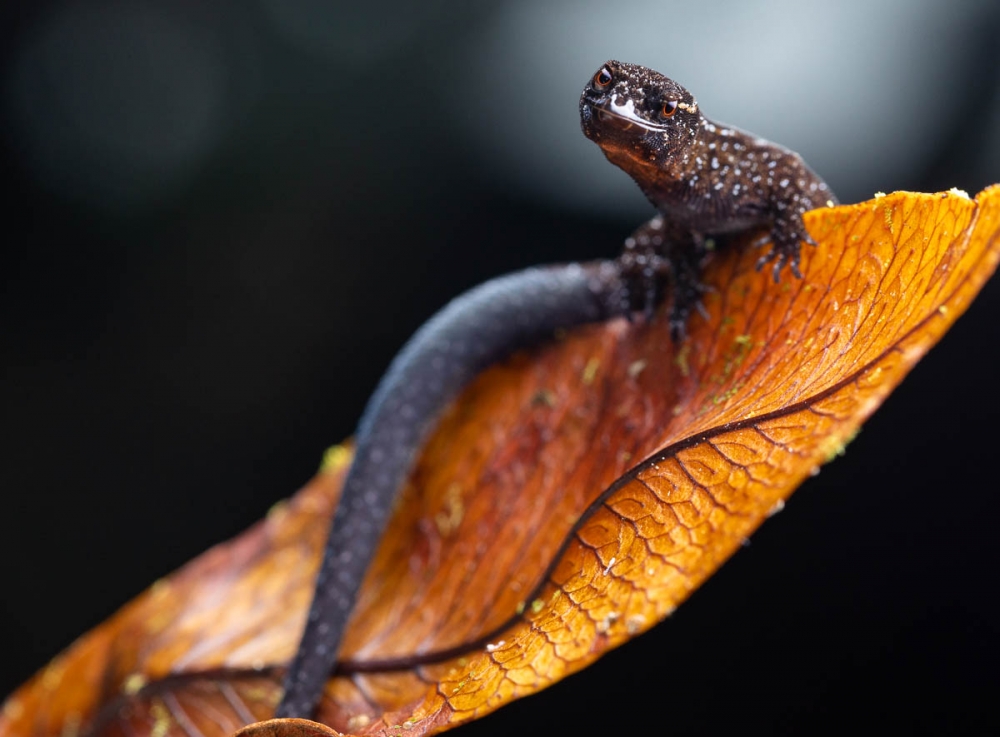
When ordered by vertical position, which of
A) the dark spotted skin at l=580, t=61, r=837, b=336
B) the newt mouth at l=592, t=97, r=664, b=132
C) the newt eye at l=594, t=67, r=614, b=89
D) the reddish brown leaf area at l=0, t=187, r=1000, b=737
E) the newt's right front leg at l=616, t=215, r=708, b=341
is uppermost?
the newt eye at l=594, t=67, r=614, b=89

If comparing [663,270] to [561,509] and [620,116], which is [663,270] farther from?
[561,509]

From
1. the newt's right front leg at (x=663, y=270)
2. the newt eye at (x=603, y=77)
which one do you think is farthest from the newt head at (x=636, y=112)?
the newt's right front leg at (x=663, y=270)

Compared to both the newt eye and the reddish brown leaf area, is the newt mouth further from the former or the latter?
the reddish brown leaf area

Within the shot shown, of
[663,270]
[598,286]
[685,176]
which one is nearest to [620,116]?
[685,176]

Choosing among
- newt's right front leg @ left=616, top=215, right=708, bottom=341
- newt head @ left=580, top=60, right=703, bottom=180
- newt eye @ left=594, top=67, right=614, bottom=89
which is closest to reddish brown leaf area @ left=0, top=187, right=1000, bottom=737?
newt's right front leg @ left=616, top=215, right=708, bottom=341

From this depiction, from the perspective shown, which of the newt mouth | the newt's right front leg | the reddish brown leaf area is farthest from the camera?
the newt's right front leg

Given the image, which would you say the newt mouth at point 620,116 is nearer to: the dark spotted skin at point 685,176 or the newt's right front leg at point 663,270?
the dark spotted skin at point 685,176

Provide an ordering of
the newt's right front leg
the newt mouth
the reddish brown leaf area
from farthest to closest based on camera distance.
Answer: the newt's right front leg
the newt mouth
the reddish brown leaf area

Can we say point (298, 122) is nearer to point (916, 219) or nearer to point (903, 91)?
point (903, 91)
